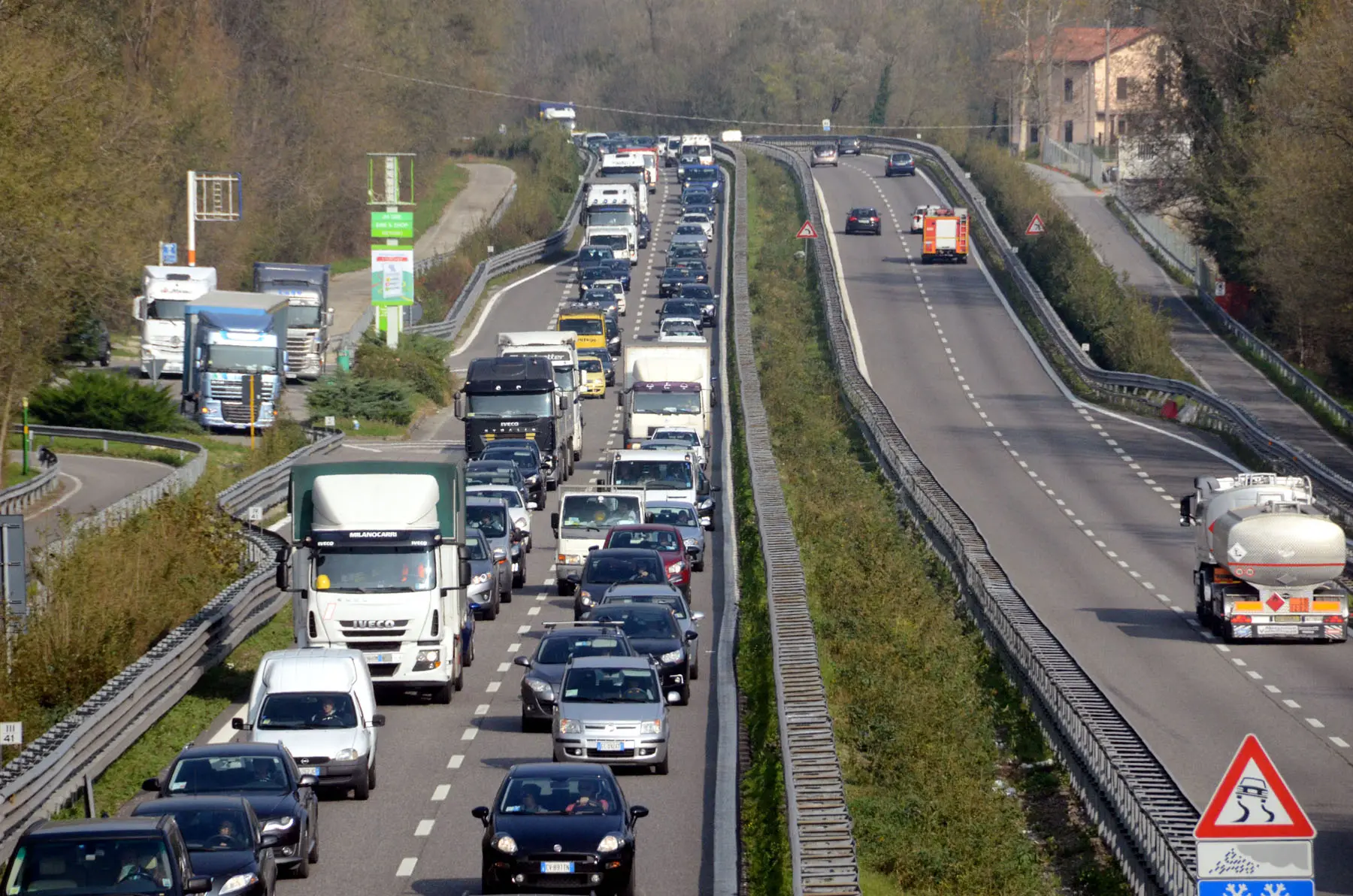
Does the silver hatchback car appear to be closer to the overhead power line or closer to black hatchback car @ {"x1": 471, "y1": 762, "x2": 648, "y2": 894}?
black hatchback car @ {"x1": 471, "y1": 762, "x2": 648, "y2": 894}

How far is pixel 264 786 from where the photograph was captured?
17.7 meters

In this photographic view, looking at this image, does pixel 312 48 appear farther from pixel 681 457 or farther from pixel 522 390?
pixel 681 457

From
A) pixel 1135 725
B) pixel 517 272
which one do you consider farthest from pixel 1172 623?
pixel 517 272

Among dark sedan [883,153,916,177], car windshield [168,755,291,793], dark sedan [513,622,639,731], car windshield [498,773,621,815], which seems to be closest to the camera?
car windshield [498,773,621,815]

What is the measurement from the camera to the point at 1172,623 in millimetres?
33312

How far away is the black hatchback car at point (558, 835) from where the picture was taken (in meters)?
16.5

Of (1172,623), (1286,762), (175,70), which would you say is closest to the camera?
(1286,762)

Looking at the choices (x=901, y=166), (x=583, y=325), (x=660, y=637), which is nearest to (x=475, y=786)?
(x=660, y=637)

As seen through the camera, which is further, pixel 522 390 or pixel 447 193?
pixel 447 193

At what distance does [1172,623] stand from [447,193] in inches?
3547

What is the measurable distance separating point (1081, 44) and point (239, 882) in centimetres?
14200

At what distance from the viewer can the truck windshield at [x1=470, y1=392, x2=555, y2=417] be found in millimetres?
44125

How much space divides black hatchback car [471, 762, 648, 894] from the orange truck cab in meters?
66.6

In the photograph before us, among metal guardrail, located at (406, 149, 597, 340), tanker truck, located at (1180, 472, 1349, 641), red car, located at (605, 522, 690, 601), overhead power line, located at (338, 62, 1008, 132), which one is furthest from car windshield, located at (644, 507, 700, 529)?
overhead power line, located at (338, 62, 1008, 132)
